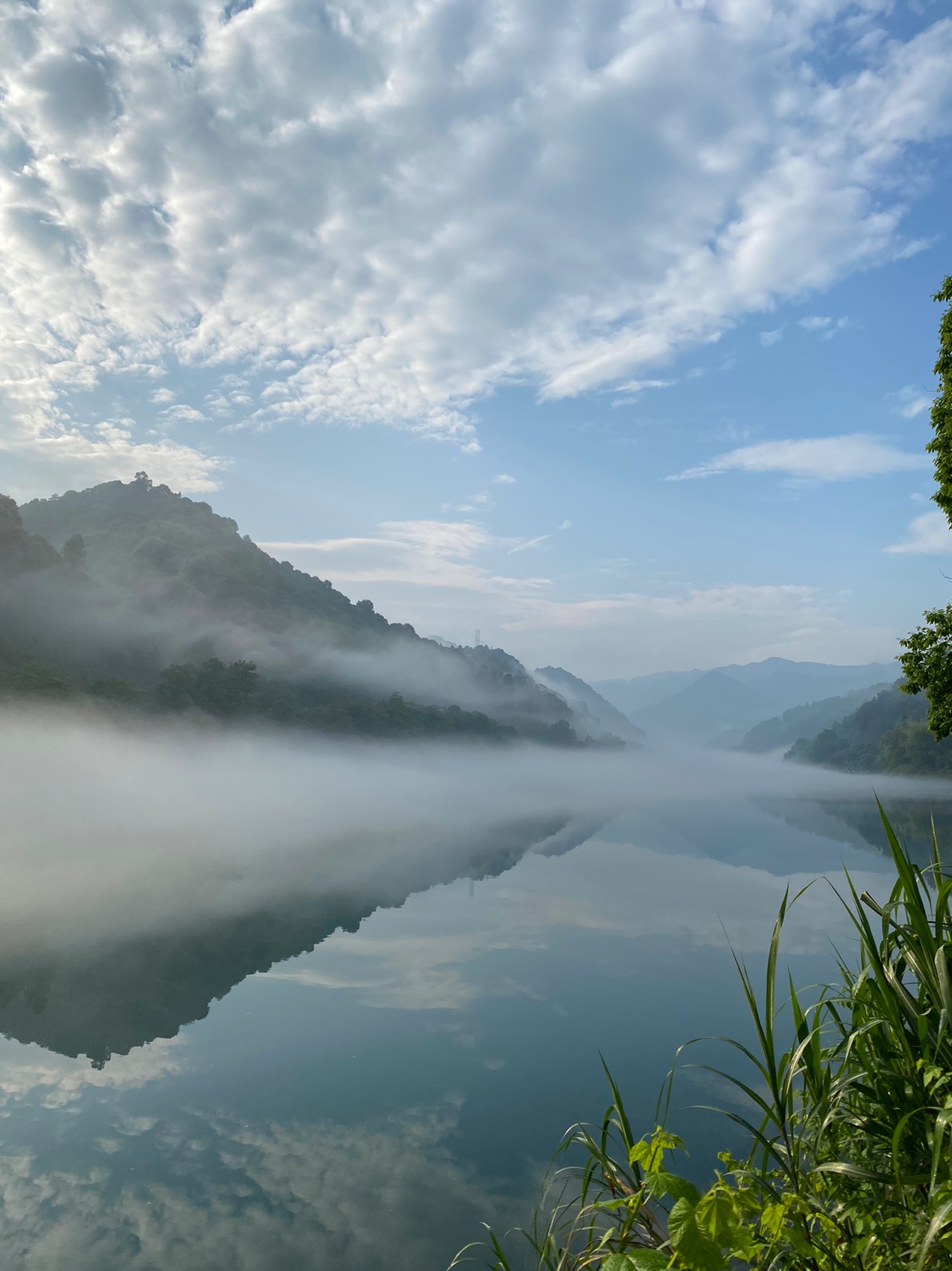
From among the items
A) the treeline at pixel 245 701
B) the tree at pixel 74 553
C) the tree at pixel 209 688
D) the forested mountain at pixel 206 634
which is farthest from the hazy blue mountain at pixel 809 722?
the tree at pixel 74 553

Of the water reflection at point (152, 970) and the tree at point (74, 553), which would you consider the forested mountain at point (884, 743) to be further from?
the tree at point (74, 553)

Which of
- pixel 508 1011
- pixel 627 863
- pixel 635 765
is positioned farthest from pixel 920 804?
pixel 635 765

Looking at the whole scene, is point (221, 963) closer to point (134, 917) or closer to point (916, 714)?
point (134, 917)

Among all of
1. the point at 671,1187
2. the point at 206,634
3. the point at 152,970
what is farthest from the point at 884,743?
the point at 671,1187

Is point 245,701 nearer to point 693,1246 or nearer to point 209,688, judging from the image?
point 209,688

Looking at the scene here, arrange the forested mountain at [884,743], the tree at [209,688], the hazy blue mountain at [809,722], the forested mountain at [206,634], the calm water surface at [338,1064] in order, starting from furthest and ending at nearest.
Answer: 1. the hazy blue mountain at [809,722]
2. the forested mountain at [884,743]
3. the forested mountain at [206,634]
4. the tree at [209,688]
5. the calm water surface at [338,1064]
